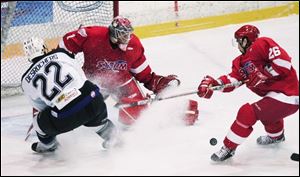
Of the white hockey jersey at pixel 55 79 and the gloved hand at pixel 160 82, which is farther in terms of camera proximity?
the gloved hand at pixel 160 82

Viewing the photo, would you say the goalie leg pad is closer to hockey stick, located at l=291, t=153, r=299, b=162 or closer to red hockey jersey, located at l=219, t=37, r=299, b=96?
red hockey jersey, located at l=219, t=37, r=299, b=96

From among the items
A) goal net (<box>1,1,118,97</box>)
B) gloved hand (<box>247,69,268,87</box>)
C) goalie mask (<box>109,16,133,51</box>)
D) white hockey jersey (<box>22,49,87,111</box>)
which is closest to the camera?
white hockey jersey (<box>22,49,87,111</box>)

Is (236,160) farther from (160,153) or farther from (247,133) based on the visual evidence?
(160,153)

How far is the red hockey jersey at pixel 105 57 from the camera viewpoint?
3.37 meters

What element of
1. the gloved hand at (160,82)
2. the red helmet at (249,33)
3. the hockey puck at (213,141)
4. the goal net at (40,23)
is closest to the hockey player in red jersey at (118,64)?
the gloved hand at (160,82)

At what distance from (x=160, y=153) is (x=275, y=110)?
54 cm

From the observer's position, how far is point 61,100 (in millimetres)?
2844

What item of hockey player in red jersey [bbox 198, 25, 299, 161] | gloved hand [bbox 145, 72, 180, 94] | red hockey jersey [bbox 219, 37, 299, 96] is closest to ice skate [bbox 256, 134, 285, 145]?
hockey player in red jersey [bbox 198, 25, 299, 161]

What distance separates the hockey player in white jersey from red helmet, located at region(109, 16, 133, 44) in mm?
363

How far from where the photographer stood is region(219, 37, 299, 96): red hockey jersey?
285cm

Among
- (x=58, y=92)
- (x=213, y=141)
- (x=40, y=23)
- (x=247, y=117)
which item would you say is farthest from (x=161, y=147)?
(x=40, y=23)

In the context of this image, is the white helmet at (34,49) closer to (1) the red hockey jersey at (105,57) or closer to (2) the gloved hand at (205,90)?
(1) the red hockey jersey at (105,57)

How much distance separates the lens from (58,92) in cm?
283

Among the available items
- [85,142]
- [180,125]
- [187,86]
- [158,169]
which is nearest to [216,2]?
[187,86]
